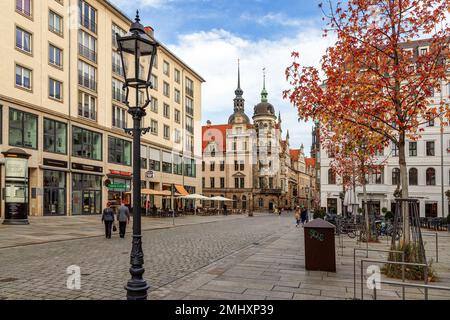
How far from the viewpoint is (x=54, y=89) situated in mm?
34219

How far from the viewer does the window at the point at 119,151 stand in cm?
4209

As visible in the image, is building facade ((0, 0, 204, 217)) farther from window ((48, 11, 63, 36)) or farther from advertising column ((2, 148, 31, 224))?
advertising column ((2, 148, 31, 224))

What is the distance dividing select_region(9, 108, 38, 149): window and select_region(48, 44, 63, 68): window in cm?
532

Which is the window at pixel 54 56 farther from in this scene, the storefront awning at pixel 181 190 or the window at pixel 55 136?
the storefront awning at pixel 181 190

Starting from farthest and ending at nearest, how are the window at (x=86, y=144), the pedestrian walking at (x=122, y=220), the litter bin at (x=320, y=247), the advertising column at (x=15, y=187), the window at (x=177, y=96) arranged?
the window at (x=177, y=96) < the window at (x=86, y=144) < the advertising column at (x=15, y=187) < the pedestrian walking at (x=122, y=220) < the litter bin at (x=320, y=247)

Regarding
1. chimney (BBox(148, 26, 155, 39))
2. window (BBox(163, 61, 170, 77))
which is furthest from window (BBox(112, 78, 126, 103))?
window (BBox(163, 61, 170, 77))

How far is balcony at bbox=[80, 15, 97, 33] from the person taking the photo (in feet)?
124

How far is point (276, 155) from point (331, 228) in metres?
80.8

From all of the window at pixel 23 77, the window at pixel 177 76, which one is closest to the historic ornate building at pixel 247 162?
the window at pixel 177 76

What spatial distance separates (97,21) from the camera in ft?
132

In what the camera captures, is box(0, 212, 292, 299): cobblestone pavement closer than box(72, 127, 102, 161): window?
Yes

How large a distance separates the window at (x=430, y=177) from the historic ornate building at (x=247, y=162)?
Answer: 134ft

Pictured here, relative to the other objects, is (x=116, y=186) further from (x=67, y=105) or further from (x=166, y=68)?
(x=166, y=68)
